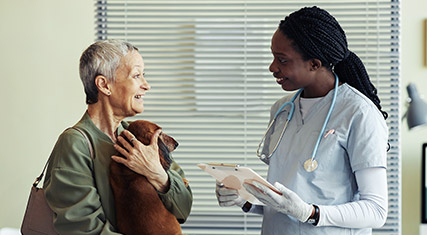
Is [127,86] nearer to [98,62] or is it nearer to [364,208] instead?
[98,62]

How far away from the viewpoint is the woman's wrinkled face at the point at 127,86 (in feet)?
4.87

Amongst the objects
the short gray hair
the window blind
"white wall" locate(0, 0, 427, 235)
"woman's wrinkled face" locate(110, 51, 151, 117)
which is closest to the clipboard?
"woman's wrinkled face" locate(110, 51, 151, 117)

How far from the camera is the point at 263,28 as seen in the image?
9.86ft

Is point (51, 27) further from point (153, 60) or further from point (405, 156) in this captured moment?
point (405, 156)

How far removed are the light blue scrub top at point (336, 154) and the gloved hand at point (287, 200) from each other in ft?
0.29

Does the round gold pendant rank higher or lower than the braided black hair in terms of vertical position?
lower

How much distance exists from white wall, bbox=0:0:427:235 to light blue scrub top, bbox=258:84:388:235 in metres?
1.62

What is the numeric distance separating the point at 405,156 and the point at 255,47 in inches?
42.6

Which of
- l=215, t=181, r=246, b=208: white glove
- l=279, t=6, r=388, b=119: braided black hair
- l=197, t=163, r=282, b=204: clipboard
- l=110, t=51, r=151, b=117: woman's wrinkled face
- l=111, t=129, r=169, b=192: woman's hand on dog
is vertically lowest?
l=215, t=181, r=246, b=208: white glove

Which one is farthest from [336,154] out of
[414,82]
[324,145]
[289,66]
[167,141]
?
[414,82]

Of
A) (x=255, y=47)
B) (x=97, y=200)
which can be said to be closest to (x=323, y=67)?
(x=97, y=200)

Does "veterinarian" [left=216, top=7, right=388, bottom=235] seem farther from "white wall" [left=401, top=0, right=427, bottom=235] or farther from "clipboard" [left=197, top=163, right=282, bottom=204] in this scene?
"white wall" [left=401, top=0, right=427, bottom=235]

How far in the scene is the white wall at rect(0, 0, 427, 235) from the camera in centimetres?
313

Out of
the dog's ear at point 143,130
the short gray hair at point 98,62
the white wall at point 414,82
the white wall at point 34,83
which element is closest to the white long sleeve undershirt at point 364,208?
the dog's ear at point 143,130
